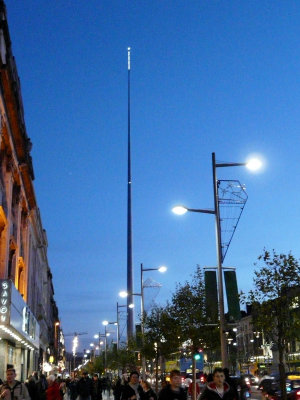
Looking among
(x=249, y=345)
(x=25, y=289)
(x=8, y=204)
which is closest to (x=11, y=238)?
(x=8, y=204)

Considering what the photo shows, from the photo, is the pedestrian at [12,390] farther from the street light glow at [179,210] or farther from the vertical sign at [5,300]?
the vertical sign at [5,300]

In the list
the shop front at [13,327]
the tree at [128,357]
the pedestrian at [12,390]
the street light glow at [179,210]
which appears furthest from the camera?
the tree at [128,357]

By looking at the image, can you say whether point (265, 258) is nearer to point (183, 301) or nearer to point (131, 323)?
point (183, 301)

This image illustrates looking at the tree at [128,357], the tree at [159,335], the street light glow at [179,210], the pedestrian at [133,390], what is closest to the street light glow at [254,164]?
the street light glow at [179,210]

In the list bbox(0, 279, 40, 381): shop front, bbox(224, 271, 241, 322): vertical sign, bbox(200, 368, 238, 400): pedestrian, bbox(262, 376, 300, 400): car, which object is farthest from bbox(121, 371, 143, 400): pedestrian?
bbox(0, 279, 40, 381): shop front

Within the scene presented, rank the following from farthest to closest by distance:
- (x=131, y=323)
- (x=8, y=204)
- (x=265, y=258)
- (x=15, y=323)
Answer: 1. (x=131, y=323)
2. (x=8, y=204)
3. (x=15, y=323)
4. (x=265, y=258)

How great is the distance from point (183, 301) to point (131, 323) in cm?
5509

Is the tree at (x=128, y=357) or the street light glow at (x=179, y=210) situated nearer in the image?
the street light glow at (x=179, y=210)

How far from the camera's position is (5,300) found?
27078mm

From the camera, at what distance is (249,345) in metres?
128

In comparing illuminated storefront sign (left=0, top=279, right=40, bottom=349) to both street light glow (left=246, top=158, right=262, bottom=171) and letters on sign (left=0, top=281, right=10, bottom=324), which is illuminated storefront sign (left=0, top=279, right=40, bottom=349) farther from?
street light glow (left=246, top=158, right=262, bottom=171)

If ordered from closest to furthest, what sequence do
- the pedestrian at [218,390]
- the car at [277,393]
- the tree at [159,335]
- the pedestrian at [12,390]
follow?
the pedestrian at [218,390] → the pedestrian at [12,390] → the car at [277,393] → the tree at [159,335]

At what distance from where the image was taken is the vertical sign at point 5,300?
26578mm

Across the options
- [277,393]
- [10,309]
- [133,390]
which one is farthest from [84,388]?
[133,390]
